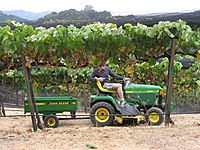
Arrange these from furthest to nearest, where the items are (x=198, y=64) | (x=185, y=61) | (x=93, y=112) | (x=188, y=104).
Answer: (x=188, y=104) → (x=185, y=61) → (x=198, y=64) → (x=93, y=112)

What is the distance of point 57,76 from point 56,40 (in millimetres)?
6532

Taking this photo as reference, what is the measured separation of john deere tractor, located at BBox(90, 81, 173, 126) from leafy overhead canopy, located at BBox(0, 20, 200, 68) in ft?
6.71

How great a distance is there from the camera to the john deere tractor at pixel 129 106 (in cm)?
919

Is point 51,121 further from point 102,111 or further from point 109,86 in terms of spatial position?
point 109,86

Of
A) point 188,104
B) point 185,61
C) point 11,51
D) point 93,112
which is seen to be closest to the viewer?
point 11,51

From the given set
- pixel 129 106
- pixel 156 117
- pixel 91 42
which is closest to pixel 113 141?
pixel 91 42

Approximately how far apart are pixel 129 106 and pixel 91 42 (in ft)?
10.9

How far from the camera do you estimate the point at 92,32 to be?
652cm

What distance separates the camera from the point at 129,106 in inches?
375

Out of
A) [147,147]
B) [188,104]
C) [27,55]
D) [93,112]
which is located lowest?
[188,104]

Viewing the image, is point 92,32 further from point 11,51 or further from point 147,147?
point 147,147

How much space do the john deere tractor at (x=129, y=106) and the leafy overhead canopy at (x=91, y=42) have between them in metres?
2.04

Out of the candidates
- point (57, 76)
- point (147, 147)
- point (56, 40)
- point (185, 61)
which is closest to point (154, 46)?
point (56, 40)

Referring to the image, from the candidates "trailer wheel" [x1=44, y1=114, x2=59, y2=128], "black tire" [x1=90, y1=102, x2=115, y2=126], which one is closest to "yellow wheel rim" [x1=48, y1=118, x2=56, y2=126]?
"trailer wheel" [x1=44, y1=114, x2=59, y2=128]
